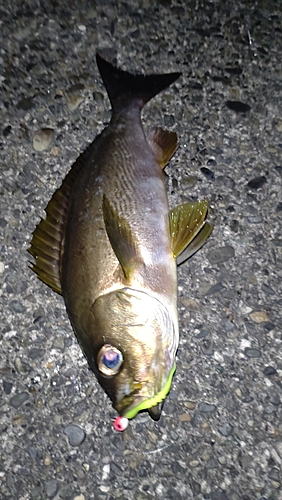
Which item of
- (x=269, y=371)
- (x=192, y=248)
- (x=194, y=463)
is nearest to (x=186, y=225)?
(x=192, y=248)

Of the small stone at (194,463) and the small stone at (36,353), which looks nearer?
the small stone at (194,463)

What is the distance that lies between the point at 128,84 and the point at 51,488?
1601 mm

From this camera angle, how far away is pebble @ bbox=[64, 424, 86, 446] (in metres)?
1.84

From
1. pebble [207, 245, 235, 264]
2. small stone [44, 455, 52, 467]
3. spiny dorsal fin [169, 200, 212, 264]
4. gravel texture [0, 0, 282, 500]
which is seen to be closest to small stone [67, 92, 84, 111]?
gravel texture [0, 0, 282, 500]

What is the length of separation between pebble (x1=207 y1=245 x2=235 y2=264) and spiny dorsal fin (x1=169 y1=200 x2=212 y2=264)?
179mm

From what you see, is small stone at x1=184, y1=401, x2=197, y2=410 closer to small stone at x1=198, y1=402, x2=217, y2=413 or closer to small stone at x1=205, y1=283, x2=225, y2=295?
small stone at x1=198, y1=402, x2=217, y2=413

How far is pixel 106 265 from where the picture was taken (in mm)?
1655

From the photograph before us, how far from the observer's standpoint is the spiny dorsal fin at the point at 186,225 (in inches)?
70.7

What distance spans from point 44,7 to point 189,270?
151 cm

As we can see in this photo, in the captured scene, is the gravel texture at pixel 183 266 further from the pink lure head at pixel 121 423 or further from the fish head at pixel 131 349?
the fish head at pixel 131 349

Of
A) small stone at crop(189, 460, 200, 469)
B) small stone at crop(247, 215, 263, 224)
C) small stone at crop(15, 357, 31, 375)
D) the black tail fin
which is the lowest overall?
small stone at crop(189, 460, 200, 469)

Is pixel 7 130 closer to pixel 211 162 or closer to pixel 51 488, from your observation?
pixel 211 162

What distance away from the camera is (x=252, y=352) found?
6.39ft

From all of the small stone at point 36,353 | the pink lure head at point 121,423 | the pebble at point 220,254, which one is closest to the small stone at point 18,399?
the small stone at point 36,353
